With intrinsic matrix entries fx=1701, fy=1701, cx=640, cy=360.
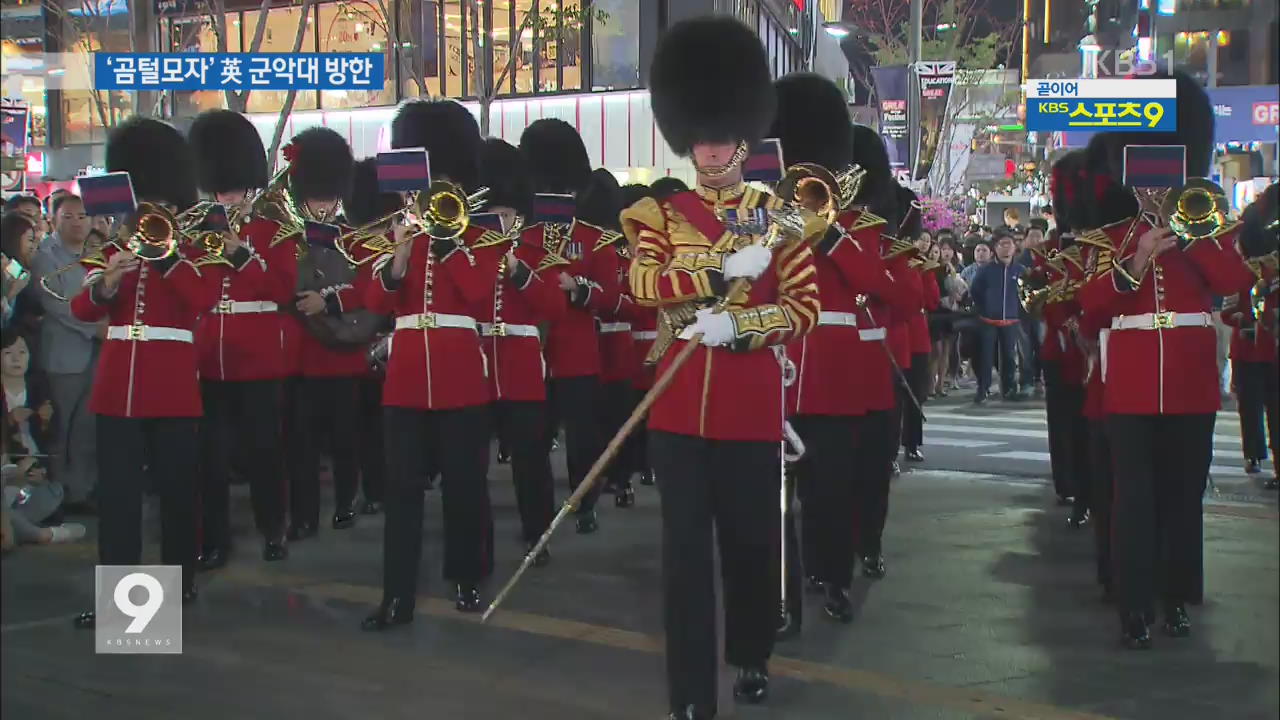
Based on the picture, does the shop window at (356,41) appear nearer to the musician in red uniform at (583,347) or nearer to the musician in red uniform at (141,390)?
the musician in red uniform at (583,347)

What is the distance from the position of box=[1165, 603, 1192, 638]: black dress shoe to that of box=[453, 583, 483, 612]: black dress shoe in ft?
8.46

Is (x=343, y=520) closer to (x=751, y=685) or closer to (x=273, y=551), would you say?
(x=273, y=551)

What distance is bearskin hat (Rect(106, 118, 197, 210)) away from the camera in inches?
279

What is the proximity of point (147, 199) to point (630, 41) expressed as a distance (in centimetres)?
1949

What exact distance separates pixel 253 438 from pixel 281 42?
2226cm

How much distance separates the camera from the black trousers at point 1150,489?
5961mm

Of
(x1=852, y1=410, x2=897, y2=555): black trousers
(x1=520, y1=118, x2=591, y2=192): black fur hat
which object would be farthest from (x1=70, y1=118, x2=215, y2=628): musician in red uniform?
(x1=520, y1=118, x2=591, y2=192): black fur hat

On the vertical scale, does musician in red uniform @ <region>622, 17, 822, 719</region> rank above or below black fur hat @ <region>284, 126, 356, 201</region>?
below

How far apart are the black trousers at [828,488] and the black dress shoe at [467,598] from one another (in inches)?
52.0

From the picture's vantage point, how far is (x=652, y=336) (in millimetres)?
9797

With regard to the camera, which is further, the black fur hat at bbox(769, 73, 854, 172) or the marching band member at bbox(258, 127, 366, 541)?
the marching band member at bbox(258, 127, 366, 541)

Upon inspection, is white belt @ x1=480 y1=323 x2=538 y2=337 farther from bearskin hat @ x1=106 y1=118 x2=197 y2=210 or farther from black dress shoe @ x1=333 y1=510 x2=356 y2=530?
black dress shoe @ x1=333 y1=510 x2=356 y2=530

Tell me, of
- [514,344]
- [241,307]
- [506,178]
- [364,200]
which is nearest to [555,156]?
[506,178]

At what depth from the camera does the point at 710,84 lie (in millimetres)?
5270
